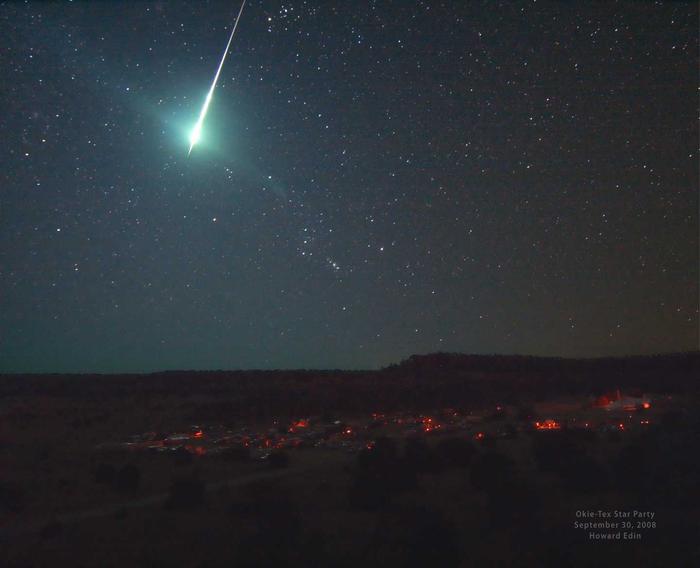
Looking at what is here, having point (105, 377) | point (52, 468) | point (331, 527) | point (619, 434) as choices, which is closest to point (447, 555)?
point (331, 527)

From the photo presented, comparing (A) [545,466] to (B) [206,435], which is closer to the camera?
(A) [545,466]

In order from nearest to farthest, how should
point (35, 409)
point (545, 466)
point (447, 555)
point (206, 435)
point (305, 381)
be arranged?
point (447, 555), point (545, 466), point (206, 435), point (35, 409), point (305, 381)

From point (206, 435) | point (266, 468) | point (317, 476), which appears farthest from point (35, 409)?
point (317, 476)

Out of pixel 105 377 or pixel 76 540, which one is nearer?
pixel 76 540

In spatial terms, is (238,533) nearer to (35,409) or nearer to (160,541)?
(160,541)

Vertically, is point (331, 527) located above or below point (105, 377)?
below

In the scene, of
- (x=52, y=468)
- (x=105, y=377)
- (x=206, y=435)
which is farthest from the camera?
(x=105, y=377)

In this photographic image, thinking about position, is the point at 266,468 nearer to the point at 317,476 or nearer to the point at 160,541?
the point at 317,476
